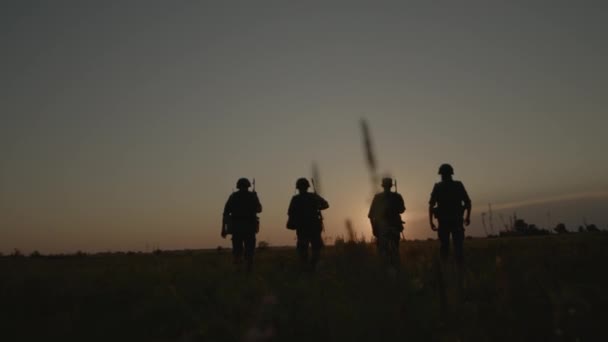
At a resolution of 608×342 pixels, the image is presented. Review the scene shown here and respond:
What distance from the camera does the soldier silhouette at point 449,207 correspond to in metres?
9.31

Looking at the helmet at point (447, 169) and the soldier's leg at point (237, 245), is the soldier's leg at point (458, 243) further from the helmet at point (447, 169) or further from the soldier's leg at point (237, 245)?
the soldier's leg at point (237, 245)

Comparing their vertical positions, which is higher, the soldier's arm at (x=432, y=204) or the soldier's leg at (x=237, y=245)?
the soldier's arm at (x=432, y=204)

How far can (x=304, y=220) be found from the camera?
34.1 ft

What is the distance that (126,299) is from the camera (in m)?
6.56

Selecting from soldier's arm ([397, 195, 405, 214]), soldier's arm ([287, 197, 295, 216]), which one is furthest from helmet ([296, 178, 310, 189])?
soldier's arm ([397, 195, 405, 214])

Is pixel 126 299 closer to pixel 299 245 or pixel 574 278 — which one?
pixel 299 245

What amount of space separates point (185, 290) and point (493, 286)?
354cm

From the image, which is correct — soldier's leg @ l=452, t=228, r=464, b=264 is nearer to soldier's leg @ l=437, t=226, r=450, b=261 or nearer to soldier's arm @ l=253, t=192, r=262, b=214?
soldier's leg @ l=437, t=226, r=450, b=261

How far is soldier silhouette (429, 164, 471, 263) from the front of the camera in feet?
30.6

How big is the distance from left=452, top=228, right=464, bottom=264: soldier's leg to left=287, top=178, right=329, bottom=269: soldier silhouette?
8.34ft

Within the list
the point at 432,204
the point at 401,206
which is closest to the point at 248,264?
the point at 401,206

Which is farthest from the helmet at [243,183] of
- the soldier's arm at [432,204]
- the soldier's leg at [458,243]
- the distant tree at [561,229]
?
the distant tree at [561,229]

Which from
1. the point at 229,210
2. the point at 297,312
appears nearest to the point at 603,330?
the point at 297,312

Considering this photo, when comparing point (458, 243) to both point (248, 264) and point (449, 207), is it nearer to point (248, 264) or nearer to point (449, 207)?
point (449, 207)
